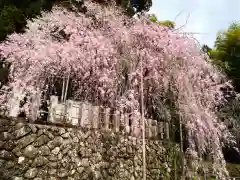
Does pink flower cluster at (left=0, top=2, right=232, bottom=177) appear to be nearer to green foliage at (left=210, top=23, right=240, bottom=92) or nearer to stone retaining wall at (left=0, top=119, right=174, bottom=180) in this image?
stone retaining wall at (left=0, top=119, right=174, bottom=180)

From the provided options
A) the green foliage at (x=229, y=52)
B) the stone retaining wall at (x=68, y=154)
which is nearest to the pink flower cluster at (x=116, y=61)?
the stone retaining wall at (x=68, y=154)

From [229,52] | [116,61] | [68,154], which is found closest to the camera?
[68,154]

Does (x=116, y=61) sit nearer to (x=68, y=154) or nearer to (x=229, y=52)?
(x=68, y=154)

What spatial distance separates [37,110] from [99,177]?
1988 mm

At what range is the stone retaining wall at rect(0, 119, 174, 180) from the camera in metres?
4.86

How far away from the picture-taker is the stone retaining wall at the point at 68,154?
486cm

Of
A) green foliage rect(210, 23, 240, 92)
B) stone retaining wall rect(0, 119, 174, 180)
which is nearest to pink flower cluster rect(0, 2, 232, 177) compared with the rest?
stone retaining wall rect(0, 119, 174, 180)

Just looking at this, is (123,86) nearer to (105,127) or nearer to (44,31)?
(105,127)

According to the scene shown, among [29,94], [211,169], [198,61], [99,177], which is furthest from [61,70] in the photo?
[211,169]

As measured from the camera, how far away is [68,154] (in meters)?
5.49

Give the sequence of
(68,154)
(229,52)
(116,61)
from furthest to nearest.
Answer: (229,52), (116,61), (68,154)

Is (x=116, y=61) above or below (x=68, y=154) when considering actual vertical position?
above

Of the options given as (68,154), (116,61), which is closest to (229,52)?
(116,61)

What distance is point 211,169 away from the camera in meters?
8.38
